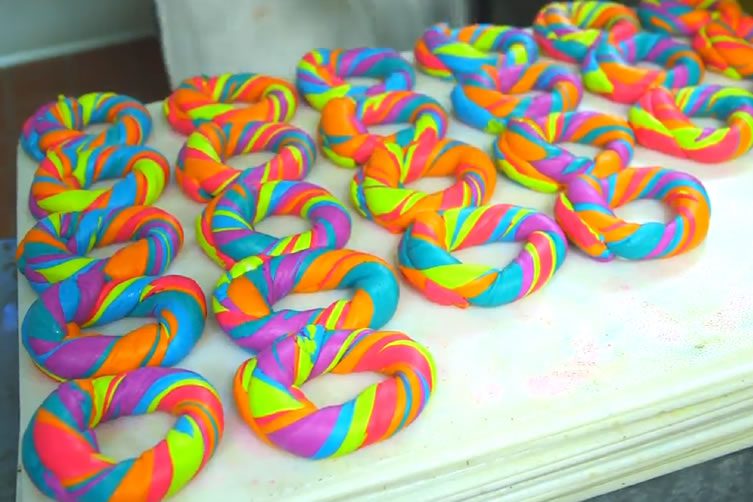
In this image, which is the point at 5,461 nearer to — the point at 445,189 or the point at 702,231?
the point at 445,189

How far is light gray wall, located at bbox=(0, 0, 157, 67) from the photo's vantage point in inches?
102

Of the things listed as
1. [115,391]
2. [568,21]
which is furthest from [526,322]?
[568,21]

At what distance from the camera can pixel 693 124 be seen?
1310 millimetres

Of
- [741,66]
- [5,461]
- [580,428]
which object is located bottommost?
[5,461]

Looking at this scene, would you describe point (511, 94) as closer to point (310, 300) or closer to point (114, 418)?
point (310, 300)

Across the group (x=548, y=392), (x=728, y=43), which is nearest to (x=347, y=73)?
(x=728, y=43)

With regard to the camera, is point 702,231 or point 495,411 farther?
point 702,231

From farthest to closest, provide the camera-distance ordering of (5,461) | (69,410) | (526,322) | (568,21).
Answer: (568,21) < (5,461) < (526,322) < (69,410)

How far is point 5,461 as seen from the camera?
111cm

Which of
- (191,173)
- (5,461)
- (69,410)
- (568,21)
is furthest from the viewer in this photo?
(568,21)

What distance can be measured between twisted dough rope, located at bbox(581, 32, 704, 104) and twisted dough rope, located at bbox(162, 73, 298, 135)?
542mm

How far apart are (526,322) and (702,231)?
0.98 ft

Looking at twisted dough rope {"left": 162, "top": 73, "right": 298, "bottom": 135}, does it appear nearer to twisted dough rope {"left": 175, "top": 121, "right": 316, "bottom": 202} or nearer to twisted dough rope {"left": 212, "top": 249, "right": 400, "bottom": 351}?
twisted dough rope {"left": 175, "top": 121, "right": 316, "bottom": 202}

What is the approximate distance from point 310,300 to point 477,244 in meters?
0.25
